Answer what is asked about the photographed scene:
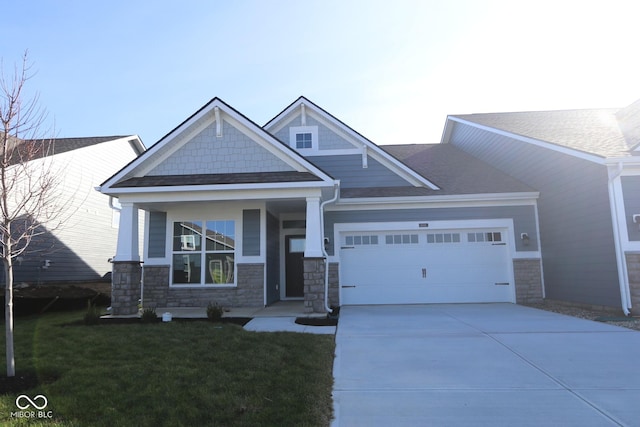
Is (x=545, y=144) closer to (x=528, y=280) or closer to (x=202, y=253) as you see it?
(x=528, y=280)

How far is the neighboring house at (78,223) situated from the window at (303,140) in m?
7.39


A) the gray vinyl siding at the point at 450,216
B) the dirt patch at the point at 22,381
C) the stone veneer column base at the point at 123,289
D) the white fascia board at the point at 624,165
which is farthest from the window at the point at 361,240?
the dirt patch at the point at 22,381

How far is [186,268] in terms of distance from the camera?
11.9 m

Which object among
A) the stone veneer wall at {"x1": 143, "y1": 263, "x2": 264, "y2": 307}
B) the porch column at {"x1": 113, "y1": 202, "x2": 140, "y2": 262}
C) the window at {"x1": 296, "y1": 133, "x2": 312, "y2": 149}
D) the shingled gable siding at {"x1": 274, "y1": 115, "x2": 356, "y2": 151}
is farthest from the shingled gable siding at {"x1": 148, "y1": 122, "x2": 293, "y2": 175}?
the window at {"x1": 296, "y1": 133, "x2": 312, "y2": 149}

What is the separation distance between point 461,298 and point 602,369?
22.5 ft

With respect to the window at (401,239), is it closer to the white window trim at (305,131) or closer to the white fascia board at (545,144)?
the white window trim at (305,131)

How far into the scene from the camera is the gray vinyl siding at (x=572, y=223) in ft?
31.3

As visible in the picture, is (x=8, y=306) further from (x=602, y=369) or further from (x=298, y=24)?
(x=298, y=24)

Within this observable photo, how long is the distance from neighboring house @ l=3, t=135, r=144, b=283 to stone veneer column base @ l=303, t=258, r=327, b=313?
29.2ft

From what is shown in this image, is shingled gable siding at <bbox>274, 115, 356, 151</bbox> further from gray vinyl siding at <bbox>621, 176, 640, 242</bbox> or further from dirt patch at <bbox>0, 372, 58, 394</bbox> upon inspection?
dirt patch at <bbox>0, 372, 58, 394</bbox>

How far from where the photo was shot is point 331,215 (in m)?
12.4

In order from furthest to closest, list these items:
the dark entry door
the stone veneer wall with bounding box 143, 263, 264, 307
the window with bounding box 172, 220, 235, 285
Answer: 1. the dark entry door
2. the window with bounding box 172, 220, 235, 285
3. the stone veneer wall with bounding box 143, 263, 264, 307

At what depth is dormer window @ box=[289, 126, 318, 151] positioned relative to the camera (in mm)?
13828

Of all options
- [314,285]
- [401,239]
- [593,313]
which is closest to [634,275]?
[593,313]
